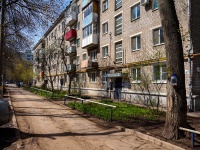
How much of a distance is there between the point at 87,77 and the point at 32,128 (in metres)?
20.9

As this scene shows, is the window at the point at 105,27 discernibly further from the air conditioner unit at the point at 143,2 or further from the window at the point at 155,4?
the window at the point at 155,4

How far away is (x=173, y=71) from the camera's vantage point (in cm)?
700

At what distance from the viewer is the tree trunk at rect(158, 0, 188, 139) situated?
6.92 m

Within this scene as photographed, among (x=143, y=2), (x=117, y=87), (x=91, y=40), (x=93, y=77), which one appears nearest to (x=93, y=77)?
(x=93, y=77)

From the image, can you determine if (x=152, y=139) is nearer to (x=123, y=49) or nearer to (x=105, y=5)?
(x=123, y=49)

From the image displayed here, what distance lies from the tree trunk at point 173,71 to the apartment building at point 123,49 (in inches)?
170

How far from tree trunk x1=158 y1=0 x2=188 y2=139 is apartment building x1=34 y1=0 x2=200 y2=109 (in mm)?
4318

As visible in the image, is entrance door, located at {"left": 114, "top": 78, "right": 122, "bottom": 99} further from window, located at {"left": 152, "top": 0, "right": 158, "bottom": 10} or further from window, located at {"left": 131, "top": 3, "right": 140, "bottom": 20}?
window, located at {"left": 152, "top": 0, "right": 158, "bottom": 10}

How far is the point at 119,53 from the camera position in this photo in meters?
22.1

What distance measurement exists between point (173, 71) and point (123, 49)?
14.3m

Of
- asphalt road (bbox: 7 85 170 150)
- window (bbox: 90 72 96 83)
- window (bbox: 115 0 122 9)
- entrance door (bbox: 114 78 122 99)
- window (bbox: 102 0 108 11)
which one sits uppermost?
window (bbox: 102 0 108 11)

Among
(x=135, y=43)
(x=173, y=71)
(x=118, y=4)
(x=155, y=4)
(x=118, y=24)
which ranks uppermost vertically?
(x=118, y=4)

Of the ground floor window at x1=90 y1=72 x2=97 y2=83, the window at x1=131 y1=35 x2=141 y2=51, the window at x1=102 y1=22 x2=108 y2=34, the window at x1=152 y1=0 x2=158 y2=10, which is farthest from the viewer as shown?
the ground floor window at x1=90 y1=72 x2=97 y2=83

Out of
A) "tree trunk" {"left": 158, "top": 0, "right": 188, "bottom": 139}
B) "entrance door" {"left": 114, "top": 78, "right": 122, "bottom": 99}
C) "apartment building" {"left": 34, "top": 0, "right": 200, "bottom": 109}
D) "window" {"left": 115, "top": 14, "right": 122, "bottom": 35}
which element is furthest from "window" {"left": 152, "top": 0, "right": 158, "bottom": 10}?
"tree trunk" {"left": 158, "top": 0, "right": 188, "bottom": 139}
